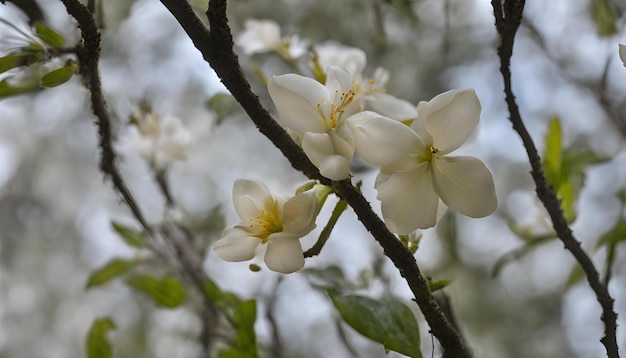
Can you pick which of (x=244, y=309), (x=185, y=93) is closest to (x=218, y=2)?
(x=244, y=309)

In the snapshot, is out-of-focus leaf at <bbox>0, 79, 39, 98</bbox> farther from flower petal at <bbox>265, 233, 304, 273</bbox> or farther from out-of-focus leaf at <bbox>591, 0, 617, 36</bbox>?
out-of-focus leaf at <bbox>591, 0, 617, 36</bbox>

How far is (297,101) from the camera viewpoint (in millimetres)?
371

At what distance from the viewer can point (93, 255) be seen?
194 centimetres

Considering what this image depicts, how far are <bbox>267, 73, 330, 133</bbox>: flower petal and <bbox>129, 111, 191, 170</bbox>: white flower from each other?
0.41m

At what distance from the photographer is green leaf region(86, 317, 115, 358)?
630 millimetres

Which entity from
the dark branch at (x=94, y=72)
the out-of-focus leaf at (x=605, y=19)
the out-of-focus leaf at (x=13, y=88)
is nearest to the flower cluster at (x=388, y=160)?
the dark branch at (x=94, y=72)

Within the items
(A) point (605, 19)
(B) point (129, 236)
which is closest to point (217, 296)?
(B) point (129, 236)

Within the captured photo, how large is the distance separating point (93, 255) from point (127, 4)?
1401mm

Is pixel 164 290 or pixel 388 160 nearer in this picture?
pixel 388 160

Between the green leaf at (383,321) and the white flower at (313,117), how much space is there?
0.42 feet

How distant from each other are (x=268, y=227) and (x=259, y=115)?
0.08 metres

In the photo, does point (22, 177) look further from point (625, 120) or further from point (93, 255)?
point (625, 120)

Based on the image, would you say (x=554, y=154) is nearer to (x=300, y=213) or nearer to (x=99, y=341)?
(x=300, y=213)

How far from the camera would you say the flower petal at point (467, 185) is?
0.36 m
